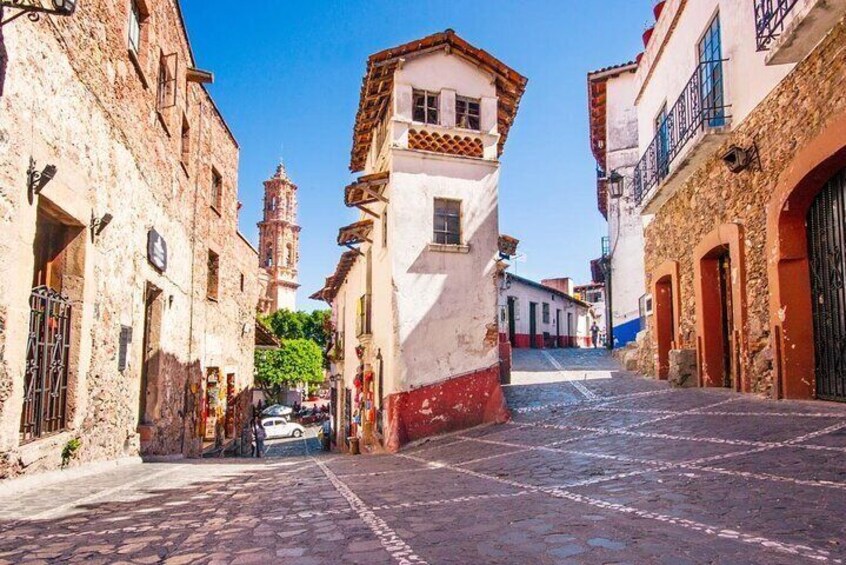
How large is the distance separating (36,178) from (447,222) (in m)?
8.22

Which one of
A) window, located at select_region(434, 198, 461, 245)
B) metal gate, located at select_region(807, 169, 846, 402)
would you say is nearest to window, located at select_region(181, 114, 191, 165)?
window, located at select_region(434, 198, 461, 245)

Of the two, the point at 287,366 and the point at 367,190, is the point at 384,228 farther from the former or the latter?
the point at 287,366

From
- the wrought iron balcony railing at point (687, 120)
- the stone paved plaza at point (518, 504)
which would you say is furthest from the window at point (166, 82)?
the wrought iron balcony railing at point (687, 120)

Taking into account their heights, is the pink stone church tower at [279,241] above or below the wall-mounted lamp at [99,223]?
above

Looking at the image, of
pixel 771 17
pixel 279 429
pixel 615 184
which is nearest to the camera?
pixel 771 17

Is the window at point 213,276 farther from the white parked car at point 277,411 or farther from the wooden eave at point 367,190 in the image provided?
the white parked car at point 277,411

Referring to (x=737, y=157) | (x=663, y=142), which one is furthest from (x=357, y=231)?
(x=737, y=157)

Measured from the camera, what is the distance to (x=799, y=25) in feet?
21.5

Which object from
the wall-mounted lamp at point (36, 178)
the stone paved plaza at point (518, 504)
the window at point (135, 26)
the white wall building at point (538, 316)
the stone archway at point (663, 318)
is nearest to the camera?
the stone paved plaza at point (518, 504)

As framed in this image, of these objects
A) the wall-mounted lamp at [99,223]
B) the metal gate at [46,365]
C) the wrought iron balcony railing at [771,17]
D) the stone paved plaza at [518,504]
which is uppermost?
the wrought iron balcony railing at [771,17]

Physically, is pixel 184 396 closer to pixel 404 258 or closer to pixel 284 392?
pixel 404 258

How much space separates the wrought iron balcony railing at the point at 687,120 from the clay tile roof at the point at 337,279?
792 cm

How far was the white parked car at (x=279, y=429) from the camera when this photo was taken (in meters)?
33.8

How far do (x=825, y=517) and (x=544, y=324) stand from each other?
103ft
